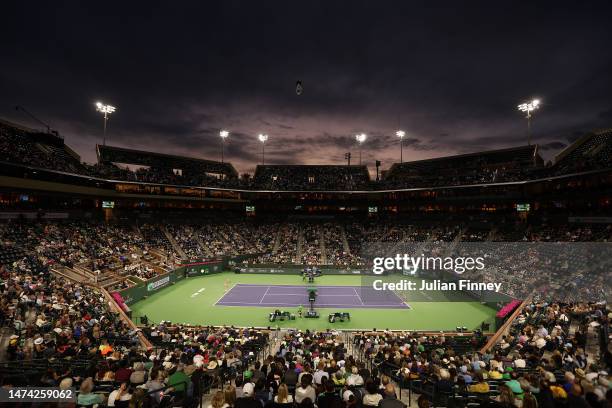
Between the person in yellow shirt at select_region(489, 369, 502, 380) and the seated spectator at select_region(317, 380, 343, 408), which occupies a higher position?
the seated spectator at select_region(317, 380, 343, 408)

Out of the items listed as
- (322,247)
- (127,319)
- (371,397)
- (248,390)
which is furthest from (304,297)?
(371,397)

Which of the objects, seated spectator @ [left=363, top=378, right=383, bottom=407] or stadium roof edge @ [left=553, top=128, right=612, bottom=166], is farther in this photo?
stadium roof edge @ [left=553, top=128, right=612, bottom=166]

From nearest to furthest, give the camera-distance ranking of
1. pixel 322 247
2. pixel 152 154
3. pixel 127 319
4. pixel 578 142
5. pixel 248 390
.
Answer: pixel 248 390, pixel 127 319, pixel 578 142, pixel 322 247, pixel 152 154

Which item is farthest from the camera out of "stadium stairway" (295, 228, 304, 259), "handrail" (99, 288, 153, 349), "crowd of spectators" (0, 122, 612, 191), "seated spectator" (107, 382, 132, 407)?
"stadium stairway" (295, 228, 304, 259)

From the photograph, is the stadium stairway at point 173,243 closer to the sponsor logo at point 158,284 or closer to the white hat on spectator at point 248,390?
the sponsor logo at point 158,284

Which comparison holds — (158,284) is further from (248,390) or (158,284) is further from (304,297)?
(248,390)

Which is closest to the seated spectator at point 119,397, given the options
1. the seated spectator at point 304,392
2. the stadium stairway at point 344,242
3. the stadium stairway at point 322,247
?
the seated spectator at point 304,392

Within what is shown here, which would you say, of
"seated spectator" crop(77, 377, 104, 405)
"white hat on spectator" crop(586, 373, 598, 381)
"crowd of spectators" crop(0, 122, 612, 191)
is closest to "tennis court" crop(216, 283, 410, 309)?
"white hat on spectator" crop(586, 373, 598, 381)

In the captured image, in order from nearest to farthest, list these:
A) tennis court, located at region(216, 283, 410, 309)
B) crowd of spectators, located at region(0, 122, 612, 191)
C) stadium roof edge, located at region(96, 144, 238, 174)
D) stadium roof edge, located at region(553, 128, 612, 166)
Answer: tennis court, located at region(216, 283, 410, 309) < crowd of spectators, located at region(0, 122, 612, 191) < stadium roof edge, located at region(553, 128, 612, 166) < stadium roof edge, located at region(96, 144, 238, 174)

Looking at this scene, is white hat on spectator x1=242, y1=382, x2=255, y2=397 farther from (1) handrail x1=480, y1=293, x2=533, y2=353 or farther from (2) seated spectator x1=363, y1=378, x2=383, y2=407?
(1) handrail x1=480, y1=293, x2=533, y2=353

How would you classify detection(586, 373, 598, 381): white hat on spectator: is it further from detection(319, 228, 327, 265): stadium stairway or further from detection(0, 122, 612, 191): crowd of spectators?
detection(319, 228, 327, 265): stadium stairway

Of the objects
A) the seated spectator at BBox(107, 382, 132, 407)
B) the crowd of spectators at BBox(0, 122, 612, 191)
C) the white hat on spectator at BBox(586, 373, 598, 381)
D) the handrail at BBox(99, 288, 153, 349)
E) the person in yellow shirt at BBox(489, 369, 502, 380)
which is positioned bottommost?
the handrail at BBox(99, 288, 153, 349)

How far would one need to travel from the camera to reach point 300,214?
213 ft

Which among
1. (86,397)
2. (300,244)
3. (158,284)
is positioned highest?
(300,244)
